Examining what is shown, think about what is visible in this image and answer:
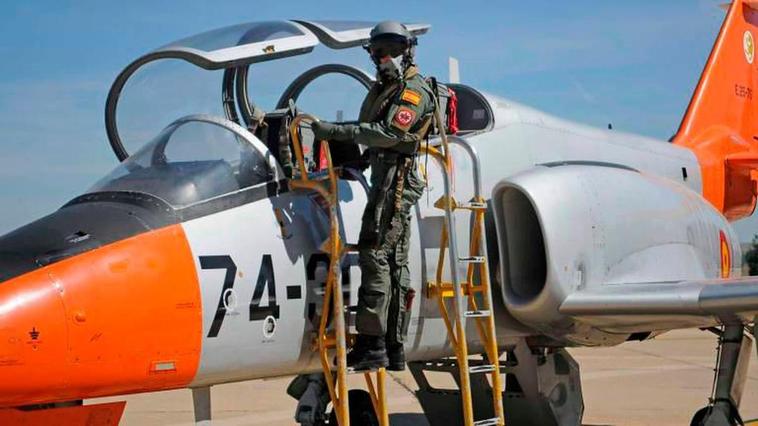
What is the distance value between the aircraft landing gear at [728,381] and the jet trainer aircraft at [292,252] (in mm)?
14

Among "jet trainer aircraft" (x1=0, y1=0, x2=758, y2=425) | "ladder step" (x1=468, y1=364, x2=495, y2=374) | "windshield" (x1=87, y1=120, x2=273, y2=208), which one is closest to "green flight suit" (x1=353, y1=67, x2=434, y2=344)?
"jet trainer aircraft" (x1=0, y1=0, x2=758, y2=425)

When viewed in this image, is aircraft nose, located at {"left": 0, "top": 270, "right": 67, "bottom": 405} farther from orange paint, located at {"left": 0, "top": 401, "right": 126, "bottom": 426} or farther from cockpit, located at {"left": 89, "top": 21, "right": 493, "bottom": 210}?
cockpit, located at {"left": 89, "top": 21, "right": 493, "bottom": 210}

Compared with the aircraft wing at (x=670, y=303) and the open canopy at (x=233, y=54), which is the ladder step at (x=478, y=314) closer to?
the aircraft wing at (x=670, y=303)

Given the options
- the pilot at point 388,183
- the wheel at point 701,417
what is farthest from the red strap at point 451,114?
the wheel at point 701,417

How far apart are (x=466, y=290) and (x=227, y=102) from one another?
1.82m

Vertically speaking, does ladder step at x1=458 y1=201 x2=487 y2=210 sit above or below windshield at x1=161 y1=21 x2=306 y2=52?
below

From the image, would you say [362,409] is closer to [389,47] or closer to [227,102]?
[227,102]

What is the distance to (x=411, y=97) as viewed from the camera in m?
5.87

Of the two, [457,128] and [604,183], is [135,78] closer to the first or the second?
[457,128]

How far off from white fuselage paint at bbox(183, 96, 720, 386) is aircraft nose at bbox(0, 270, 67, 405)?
2.62 ft

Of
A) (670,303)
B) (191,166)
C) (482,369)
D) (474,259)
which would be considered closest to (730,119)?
(670,303)

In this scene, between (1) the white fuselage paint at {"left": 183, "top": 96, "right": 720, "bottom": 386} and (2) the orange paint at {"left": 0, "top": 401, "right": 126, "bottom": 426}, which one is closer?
(2) the orange paint at {"left": 0, "top": 401, "right": 126, "bottom": 426}

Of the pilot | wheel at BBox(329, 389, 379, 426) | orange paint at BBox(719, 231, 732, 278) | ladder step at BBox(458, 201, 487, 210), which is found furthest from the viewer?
orange paint at BBox(719, 231, 732, 278)

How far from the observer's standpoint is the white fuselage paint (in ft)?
18.2
